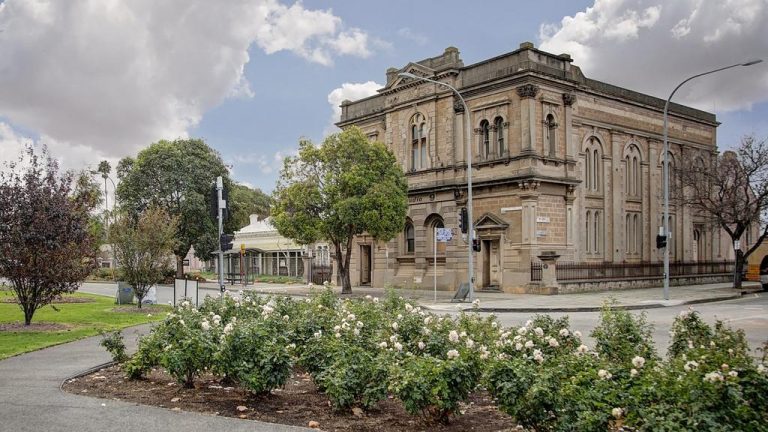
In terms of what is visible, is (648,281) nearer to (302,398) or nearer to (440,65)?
(440,65)

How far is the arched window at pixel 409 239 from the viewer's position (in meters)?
39.2

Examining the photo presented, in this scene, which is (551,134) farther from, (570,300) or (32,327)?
(32,327)

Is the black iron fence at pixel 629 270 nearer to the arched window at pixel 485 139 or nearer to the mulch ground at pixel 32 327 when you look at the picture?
the arched window at pixel 485 139

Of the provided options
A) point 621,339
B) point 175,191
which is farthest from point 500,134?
point 175,191

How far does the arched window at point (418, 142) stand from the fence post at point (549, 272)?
1002cm

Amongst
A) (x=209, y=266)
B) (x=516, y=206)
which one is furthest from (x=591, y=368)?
(x=209, y=266)

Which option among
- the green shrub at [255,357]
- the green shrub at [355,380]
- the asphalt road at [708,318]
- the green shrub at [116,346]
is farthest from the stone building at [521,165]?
the green shrub at [355,380]

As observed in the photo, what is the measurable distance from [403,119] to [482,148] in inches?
241

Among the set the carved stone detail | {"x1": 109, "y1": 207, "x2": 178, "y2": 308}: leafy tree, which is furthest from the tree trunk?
{"x1": 109, "y1": 207, "x2": 178, "y2": 308}: leafy tree

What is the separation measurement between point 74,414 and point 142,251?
17125mm

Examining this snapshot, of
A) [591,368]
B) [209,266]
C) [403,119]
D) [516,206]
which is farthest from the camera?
[209,266]

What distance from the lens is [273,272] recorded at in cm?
6400

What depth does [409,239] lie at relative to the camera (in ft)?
129

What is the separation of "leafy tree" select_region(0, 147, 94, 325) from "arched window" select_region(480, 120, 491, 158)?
72.1ft
